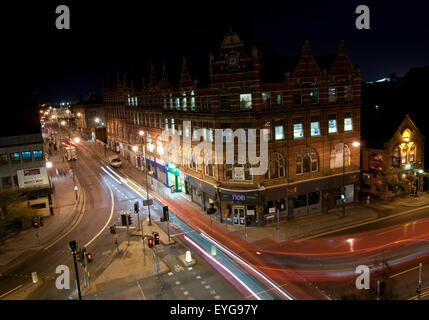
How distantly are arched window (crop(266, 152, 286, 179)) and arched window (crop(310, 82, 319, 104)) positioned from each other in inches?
277

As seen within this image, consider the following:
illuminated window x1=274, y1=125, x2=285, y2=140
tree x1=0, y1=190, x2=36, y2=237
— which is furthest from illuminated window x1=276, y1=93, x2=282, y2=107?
tree x1=0, y1=190, x2=36, y2=237

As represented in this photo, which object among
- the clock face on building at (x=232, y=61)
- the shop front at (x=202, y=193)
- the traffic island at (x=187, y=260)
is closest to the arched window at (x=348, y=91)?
the clock face on building at (x=232, y=61)

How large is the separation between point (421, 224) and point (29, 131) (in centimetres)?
4370

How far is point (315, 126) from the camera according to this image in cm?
3450

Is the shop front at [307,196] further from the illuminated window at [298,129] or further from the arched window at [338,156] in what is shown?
the illuminated window at [298,129]

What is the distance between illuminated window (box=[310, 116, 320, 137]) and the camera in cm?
3428

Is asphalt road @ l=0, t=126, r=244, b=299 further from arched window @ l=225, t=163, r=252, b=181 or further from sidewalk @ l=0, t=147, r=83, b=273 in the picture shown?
arched window @ l=225, t=163, r=252, b=181

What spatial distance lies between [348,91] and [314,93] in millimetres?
4452

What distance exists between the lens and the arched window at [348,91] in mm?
35675

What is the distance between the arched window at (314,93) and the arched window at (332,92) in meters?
1.56

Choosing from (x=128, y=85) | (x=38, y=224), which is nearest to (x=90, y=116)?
(x=128, y=85)

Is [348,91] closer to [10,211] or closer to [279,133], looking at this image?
[279,133]

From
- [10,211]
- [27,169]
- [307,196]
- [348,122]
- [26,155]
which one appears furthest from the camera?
[26,155]

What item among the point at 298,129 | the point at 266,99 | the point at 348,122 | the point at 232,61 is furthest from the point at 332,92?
the point at 232,61
